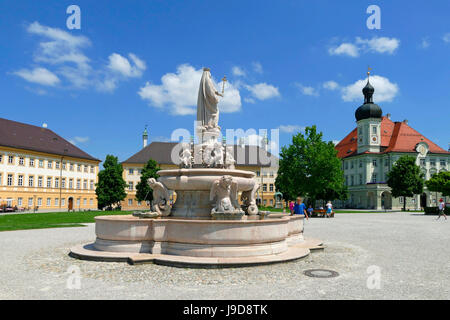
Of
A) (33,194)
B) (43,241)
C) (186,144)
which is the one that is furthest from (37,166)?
(186,144)

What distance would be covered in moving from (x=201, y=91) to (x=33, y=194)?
50157mm

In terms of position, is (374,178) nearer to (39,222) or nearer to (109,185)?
(109,185)

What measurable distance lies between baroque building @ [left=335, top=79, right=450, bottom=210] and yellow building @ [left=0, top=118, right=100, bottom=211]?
54293 mm

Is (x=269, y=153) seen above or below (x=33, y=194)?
above

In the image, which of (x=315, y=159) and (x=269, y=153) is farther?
(x=269, y=153)

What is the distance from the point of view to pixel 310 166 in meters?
44.6

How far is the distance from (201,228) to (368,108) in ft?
243

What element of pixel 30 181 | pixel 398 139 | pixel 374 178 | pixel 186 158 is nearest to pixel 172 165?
pixel 30 181

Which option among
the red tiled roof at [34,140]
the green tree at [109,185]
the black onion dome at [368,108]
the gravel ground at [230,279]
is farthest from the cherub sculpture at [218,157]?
the black onion dome at [368,108]

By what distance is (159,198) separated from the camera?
34.4 feet

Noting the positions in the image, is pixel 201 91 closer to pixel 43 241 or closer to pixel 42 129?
pixel 43 241

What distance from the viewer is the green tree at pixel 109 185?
58594 millimetres

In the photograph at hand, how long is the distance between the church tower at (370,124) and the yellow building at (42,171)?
5506 cm
